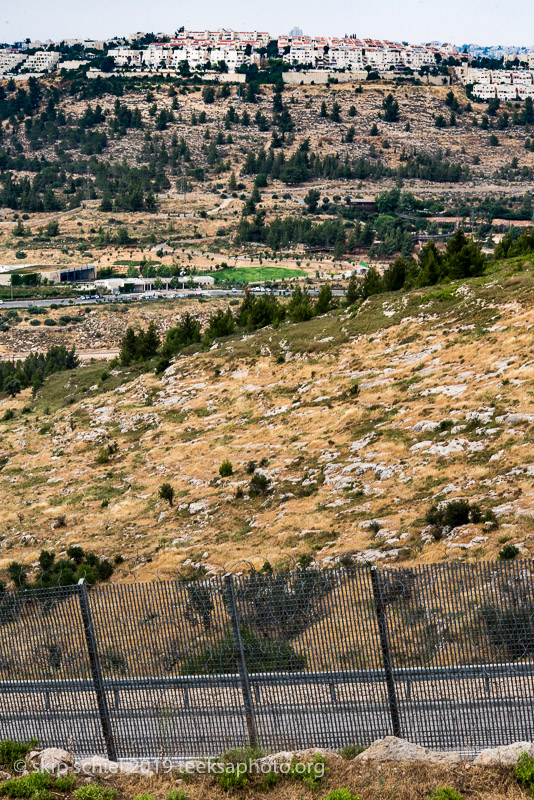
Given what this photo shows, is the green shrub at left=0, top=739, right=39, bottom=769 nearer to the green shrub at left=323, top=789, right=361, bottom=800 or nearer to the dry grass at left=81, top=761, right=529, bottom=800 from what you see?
the dry grass at left=81, top=761, right=529, bottom=800

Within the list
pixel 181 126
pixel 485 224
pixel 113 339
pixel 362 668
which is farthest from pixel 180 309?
pixel 181 126

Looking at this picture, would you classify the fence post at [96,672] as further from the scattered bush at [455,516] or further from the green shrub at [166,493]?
the green shrub at [166,493]

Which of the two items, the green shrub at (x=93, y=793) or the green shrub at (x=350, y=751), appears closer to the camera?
the green shrub at (x=93, y=793)

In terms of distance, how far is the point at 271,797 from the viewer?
8.49m

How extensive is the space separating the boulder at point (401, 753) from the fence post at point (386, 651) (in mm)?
278

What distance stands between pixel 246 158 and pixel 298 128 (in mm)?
18226

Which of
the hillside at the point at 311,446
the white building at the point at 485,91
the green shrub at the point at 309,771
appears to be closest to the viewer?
the green shrub at the point at 309,771

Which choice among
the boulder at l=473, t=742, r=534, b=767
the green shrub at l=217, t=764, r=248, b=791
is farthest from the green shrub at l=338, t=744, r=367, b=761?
the boulder at l=473, t=742, r=534, b=767

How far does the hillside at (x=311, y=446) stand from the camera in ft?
63.0

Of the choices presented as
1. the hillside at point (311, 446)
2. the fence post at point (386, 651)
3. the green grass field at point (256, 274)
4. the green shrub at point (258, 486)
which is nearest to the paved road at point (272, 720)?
the fence post at point (386, 651)

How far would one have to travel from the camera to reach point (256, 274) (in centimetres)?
9900

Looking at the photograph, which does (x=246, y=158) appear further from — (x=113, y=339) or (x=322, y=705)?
(x=322, y=705)

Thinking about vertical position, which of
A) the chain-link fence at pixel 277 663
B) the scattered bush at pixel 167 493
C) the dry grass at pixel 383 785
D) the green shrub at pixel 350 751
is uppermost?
the chain-link fence at pixel 277 663

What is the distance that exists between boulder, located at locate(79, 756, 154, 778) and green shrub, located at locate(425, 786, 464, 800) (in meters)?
2.95
